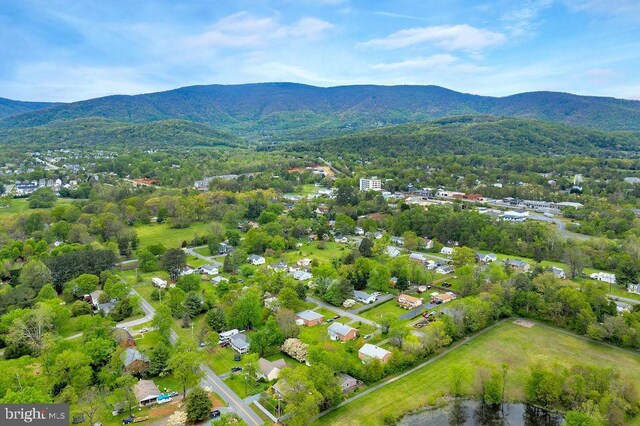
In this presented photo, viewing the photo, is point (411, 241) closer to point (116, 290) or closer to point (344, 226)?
point (344, 226)

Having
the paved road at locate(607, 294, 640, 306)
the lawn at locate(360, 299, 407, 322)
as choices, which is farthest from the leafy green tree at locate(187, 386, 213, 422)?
the paved road at locate(607, 294, 640, 306)

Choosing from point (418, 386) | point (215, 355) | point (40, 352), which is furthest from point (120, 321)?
point (418, 386)

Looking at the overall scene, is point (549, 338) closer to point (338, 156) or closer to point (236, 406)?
point (236, 406)

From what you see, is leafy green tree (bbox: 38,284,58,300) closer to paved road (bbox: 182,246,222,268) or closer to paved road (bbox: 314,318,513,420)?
paved road (bbox: 182,246,222,268)

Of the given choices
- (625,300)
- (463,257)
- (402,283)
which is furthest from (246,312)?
(625,300)

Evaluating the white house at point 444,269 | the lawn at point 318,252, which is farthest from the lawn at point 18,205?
the white house at point 444,269
